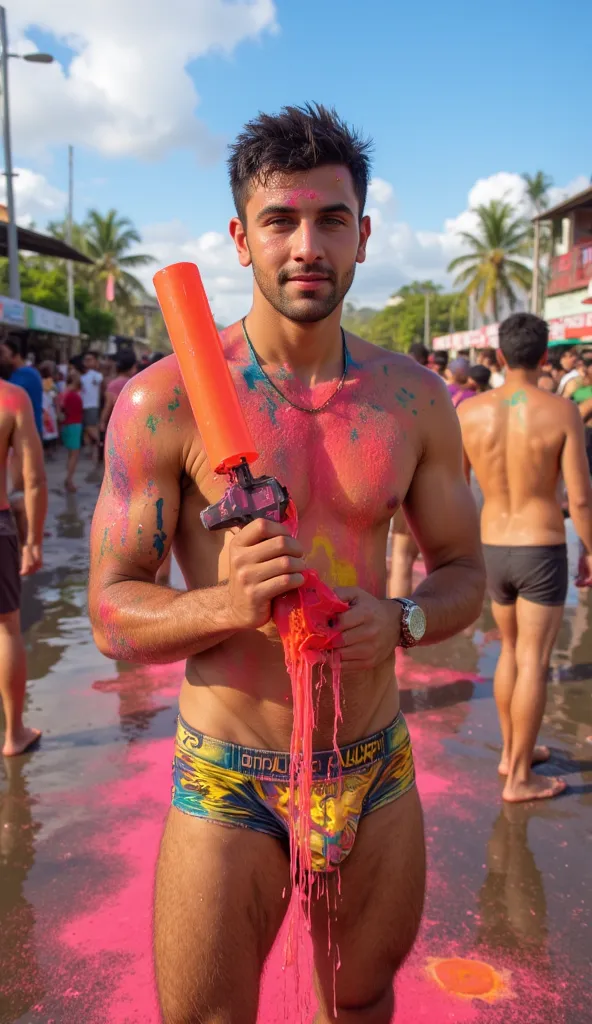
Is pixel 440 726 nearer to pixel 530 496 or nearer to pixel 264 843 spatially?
pixel 530 496

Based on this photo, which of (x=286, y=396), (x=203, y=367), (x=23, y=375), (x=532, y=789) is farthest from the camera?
(x=23, y=375)

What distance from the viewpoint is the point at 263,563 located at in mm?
1409

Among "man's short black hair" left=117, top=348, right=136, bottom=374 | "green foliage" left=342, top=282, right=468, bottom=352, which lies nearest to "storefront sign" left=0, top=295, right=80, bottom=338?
"man's short black hair" left=117, top=348, right=136, bottom=374

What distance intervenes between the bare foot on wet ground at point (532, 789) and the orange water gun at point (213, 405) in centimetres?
286

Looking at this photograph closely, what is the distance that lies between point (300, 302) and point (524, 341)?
99.1 inches

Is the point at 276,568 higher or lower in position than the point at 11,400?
lower

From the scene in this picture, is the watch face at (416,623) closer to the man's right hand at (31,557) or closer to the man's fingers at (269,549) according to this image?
the man's fingers at (269,549)

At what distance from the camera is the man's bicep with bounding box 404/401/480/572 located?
200 cm

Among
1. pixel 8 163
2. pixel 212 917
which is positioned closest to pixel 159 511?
pixel 212 917

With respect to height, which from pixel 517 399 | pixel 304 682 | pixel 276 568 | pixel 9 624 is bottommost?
pixel 9 624

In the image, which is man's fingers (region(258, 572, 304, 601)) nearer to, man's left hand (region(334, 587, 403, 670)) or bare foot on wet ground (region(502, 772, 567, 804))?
man's left hand (region(334, 587, 403, 670))

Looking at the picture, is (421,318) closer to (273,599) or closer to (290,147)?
(290,147)

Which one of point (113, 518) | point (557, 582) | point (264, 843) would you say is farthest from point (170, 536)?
point (557, 582)

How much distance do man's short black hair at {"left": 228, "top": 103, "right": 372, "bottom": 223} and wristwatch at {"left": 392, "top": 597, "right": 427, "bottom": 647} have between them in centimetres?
96
